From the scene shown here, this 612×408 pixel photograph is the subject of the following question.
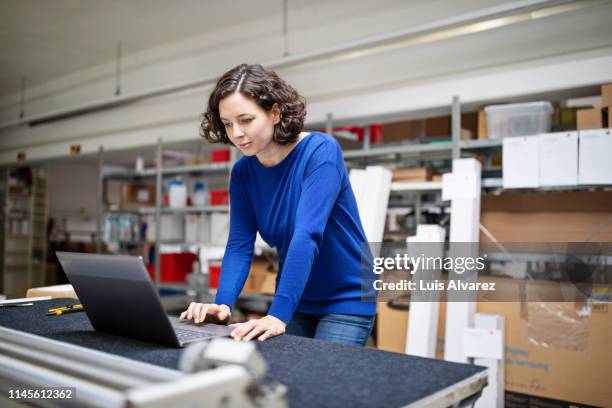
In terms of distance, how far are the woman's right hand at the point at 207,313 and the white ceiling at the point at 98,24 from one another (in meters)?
3.74

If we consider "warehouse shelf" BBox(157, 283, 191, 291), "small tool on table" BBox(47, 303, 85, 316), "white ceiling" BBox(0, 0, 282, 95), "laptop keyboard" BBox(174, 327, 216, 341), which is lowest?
"warehouse shelf" BBox(157, 283, 191, 291)

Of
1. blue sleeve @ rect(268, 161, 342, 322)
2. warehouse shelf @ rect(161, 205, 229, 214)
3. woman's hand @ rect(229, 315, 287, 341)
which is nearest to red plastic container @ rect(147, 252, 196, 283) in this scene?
warehouse shelf @ rect(161, 205, 229, 214)

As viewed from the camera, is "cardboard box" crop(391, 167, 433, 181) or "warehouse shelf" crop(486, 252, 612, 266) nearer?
"warehouse shelf" crop(486, 252, 612, 266)

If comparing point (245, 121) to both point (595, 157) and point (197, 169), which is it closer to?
→ point (595, 157)

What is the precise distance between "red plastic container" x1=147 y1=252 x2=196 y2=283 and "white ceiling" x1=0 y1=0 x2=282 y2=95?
89.4 inches

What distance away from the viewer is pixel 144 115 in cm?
634

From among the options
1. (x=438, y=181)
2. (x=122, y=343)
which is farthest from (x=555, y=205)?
(x=122, y=343)

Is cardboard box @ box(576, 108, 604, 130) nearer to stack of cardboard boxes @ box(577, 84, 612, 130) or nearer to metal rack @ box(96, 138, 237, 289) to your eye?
stack of cardboard boxes @ box(577, 84, 612, 130)

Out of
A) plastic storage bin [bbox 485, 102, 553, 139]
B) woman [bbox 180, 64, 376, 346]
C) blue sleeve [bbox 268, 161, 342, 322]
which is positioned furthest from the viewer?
plastic storage bin [bbox 485, 102, 553, 139]

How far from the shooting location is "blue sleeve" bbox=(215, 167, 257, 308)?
150 centimetres

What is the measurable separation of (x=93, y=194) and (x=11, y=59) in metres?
4.38

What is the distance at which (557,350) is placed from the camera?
2.71 m

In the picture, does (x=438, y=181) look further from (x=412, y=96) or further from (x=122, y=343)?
(x=122, y=343)
